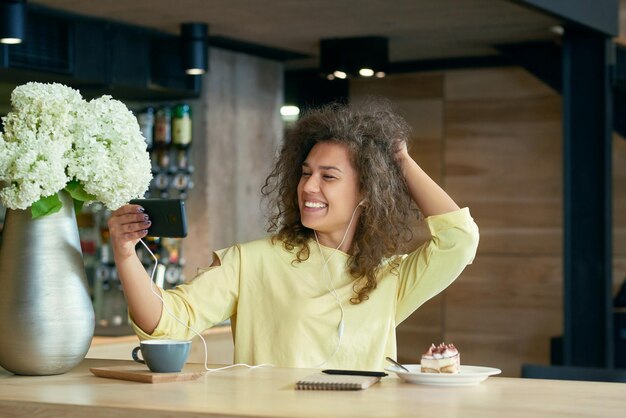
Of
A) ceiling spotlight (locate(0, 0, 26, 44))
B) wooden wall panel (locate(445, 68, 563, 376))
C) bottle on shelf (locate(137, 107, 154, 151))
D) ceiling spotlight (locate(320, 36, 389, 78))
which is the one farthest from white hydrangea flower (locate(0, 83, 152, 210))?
wooden wall panel (locate(445, 68, 563, 376))

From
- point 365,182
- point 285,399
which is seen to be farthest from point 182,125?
point 285,399

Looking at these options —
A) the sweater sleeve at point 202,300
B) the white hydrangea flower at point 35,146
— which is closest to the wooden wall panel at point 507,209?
the sweater sleeve at point 202,300

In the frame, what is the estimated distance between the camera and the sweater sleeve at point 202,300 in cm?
279

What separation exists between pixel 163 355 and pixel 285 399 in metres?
0.45

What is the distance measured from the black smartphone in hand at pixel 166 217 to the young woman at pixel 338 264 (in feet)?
0.85

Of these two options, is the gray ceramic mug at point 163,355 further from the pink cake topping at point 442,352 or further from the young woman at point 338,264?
the pink cake topping at point 442,352

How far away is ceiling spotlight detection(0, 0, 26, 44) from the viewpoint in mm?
5410

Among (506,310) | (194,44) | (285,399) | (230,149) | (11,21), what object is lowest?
(506,310)

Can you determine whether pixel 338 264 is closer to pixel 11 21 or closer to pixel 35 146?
pixel 35 146

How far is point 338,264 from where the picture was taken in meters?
2.98

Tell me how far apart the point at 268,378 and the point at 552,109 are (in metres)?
6.03

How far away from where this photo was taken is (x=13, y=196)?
2527mm

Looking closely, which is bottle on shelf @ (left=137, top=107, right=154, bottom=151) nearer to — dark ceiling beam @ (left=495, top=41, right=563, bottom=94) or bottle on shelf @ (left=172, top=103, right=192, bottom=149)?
bottle on shelf @ (left=172, top=103, right=192, bottom=149)

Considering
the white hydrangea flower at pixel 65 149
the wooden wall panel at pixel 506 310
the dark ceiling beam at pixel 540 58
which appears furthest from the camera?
the wooden wall panel at pixel 506 310
